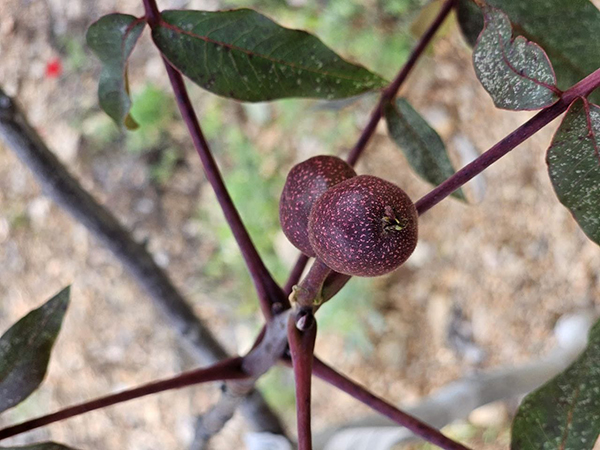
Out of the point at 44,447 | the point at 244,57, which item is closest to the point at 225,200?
the point at 244,57

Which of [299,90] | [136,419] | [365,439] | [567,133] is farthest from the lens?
[136,419]

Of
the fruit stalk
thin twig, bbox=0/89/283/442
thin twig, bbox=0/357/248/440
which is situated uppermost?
thin twig, bbox=0/89/283/442

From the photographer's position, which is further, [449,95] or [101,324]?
[101,324]

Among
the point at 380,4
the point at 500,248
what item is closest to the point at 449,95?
the point at 380,4

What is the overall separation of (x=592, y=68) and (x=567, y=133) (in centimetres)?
13

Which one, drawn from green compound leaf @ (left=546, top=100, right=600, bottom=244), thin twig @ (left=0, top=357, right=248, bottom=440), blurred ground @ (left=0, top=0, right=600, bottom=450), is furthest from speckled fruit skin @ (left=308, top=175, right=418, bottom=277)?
blurred ground @ (left=0, top=0, right=600, bottom=450)

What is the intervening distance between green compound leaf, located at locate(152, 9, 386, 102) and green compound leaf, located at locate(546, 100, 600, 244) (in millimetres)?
178

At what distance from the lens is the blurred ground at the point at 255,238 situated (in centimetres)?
161

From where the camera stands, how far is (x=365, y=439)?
83cm

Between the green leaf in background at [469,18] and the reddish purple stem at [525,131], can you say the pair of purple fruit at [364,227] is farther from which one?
the green leaf in background at [469,18]

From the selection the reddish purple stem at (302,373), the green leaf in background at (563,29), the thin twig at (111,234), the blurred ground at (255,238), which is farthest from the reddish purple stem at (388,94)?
the blurred ground at (255,238)

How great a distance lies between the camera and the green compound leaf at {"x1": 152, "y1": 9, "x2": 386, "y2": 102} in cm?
47

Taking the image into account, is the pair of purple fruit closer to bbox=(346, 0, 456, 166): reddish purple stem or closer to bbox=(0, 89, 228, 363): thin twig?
bbox=(346, 0, 456, 166): reddish purple stem

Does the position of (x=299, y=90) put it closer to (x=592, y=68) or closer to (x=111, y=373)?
(x=592, y=68)
